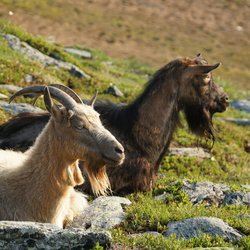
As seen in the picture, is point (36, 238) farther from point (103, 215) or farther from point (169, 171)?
point (169, 171)

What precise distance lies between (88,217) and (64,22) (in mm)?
54604

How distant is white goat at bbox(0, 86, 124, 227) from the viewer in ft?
30.2

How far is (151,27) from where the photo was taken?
70688mm

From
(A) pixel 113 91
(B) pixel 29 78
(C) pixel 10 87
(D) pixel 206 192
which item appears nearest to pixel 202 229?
(D) pixel 206 192

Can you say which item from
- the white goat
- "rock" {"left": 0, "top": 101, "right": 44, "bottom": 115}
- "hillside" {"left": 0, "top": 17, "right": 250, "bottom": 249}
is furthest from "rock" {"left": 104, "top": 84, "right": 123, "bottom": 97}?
the white goat

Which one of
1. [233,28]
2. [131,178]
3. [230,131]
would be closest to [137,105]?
[131,178]

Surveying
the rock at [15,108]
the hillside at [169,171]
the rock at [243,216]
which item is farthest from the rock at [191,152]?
the rock at [243,216]

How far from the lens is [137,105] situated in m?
13.1

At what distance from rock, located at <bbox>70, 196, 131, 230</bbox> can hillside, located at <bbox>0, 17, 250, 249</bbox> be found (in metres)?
0.17

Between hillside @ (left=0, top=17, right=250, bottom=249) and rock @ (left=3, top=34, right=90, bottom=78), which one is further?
rock @ (left=3, top=34, right=90, bottom=78)

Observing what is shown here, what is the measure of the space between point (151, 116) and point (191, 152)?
3.58m

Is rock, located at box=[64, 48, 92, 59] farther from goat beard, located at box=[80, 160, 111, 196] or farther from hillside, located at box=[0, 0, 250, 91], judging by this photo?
hillside, located at box=[0, 0, 250, 91]

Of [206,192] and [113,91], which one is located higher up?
[206,192]

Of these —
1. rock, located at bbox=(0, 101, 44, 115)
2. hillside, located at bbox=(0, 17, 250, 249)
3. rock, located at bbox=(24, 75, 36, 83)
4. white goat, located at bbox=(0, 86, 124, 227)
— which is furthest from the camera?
rock, located at bbox=(24, 75, 36, 83)
